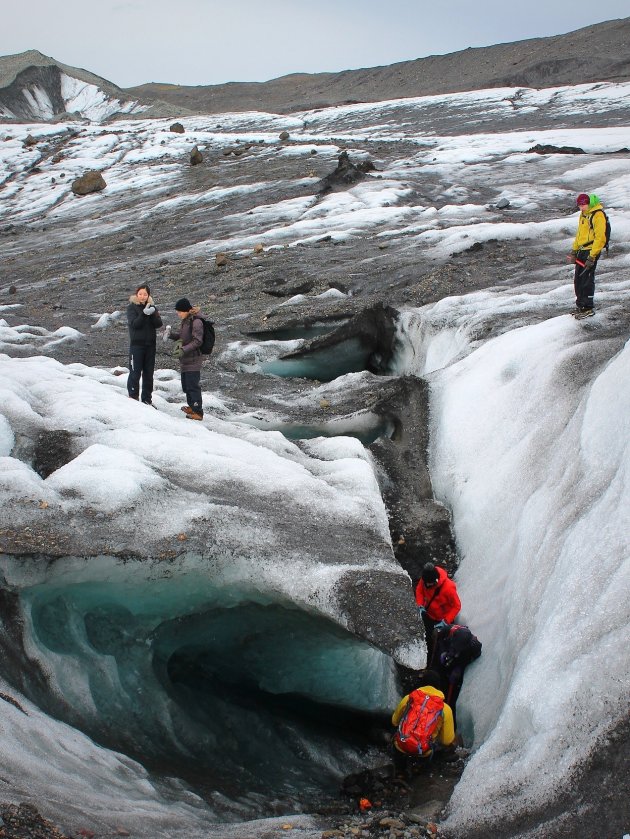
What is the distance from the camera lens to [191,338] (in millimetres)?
9656

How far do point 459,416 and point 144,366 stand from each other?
4.33m

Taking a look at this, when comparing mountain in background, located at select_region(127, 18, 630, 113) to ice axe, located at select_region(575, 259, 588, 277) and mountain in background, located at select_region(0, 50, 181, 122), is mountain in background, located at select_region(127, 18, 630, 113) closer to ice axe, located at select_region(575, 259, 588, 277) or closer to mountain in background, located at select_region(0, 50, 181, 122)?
mountain in background, located at select_region(0, 50, 181, 122)

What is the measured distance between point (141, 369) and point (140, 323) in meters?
0.72

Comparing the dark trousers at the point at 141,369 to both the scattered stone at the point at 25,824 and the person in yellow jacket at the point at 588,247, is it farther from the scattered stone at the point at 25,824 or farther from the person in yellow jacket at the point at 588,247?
the scattered stone at the point at 25,824

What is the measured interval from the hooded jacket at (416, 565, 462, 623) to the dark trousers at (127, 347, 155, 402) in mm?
4878

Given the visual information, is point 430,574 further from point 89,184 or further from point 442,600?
point 89,184

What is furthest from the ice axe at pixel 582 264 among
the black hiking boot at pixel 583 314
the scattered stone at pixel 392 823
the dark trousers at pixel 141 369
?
the scattered stone at pixel 392 823

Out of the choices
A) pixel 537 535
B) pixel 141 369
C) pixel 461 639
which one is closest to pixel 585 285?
pixel 537 535

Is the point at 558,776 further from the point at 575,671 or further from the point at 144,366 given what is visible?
the point at 144,366

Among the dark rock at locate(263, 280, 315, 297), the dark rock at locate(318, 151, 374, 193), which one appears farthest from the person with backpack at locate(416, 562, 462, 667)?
the dark rock at locate(318, 151, 374, 193)

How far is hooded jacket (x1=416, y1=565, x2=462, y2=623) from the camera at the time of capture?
24.6ft

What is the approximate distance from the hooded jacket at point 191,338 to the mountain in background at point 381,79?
180ft

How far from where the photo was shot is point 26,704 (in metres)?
5.03

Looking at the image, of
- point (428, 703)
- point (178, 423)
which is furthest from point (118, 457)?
point (428, 703)
